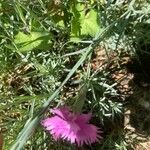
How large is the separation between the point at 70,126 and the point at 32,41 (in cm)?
42

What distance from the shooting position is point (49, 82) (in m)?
1.57

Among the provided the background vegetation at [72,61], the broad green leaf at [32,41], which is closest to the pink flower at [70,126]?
the background vegetation at [72,61]

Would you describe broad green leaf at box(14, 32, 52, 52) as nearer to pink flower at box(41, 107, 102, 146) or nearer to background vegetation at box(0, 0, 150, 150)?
background vegetation at box(0, 0, 150, 150)

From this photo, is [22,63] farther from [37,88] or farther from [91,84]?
[91,84]

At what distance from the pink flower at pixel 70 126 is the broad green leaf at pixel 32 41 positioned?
327 mm

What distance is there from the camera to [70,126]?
1241 millimetres

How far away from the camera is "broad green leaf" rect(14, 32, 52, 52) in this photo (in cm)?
154

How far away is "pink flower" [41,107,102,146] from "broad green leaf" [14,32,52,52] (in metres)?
0.33

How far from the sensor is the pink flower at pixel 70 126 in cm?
123

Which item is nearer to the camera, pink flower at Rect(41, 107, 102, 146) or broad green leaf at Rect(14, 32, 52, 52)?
pink flower at Rect(41, 107, 102, 146)

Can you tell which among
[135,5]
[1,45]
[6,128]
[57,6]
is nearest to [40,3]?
[57,6]

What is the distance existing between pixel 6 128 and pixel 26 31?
0.35m

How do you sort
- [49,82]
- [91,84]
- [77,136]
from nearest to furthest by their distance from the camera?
1. [77,136]
2. [91,84]
3. [49,82]

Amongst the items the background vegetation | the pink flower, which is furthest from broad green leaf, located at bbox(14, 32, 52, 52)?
the pink flower
